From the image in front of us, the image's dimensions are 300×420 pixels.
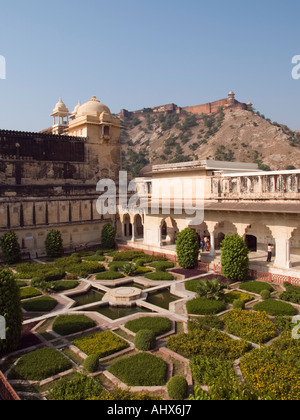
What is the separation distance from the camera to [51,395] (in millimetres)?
7871

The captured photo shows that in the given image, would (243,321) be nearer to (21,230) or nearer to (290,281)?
(290,281)

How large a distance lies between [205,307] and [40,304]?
22.4 ft

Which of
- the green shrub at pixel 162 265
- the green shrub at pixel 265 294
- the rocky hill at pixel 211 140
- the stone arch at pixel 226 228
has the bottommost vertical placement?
the green shrub at pixel 265 294

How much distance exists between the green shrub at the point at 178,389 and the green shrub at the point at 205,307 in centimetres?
524

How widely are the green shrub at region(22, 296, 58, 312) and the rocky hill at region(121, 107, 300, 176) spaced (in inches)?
2298

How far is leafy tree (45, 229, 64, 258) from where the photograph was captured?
78.3 feet

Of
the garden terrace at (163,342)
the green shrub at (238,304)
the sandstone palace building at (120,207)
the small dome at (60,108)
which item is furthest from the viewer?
the small dome at (60,108)

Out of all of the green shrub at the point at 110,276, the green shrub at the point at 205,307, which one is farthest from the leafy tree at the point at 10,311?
the green shrub at the point at 110,276

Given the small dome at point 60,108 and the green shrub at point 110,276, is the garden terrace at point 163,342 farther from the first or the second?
the small dome at point 60,108

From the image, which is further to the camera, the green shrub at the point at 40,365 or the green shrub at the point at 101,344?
the green shrub at the point at 101,344

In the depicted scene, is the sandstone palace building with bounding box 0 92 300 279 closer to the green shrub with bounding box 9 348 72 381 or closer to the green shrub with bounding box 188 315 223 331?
the green shrub with bounding box 188 315 223 331

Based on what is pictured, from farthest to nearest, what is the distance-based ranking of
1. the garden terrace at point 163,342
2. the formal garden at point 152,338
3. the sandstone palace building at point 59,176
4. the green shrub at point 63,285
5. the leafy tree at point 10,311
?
the sandstone palace building at point 59,176 → the green shrub at point 63,285 → the leafy tree at point 10,311 → the garden terrace at point 163,342 → the formal garden at point 152,338

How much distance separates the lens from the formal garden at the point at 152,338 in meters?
8.04
